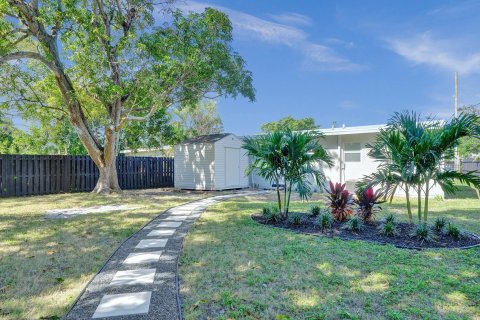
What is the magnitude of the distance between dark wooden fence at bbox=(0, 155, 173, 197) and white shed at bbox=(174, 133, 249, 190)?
2.01 metres

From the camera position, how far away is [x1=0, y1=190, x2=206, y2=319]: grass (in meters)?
2.61

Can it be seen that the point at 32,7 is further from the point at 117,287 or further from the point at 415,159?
the point at 415,159

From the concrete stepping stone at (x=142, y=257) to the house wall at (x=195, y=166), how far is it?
1017cm

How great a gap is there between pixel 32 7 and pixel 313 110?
2907 cm

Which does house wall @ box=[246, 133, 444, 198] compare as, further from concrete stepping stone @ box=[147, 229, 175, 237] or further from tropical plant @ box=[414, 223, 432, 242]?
concrete stepping stone @ box=[147, 229, 175, 237]

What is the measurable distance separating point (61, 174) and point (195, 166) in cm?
600

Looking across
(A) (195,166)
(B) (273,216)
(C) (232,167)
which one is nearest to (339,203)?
(B) (273,216)

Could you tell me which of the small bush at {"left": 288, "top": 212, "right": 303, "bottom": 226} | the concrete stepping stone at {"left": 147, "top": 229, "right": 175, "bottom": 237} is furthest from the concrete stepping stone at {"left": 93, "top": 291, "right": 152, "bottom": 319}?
the small bush at {"left": 288, "top": 212, "right": 303, "bottom": 226}

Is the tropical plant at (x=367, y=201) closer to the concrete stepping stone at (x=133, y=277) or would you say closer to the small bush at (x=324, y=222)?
the small bush at (x=324, y=222)

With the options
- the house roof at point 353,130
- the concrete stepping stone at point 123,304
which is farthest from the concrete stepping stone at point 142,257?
the house roof at point 353,130

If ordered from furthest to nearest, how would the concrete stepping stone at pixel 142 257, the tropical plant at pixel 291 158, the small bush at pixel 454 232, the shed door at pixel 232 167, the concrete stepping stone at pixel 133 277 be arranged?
the shed door at pixel 232 167 → the tropical plant at pixel 291 158 → the small bush at pixel 454 232 → the concrete stepping stone at pixel 142 257 → the concrete stepping stone at pixel 133 277

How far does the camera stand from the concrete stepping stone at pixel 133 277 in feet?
9.71

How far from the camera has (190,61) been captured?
402 inches

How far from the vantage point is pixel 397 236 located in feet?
15.6
